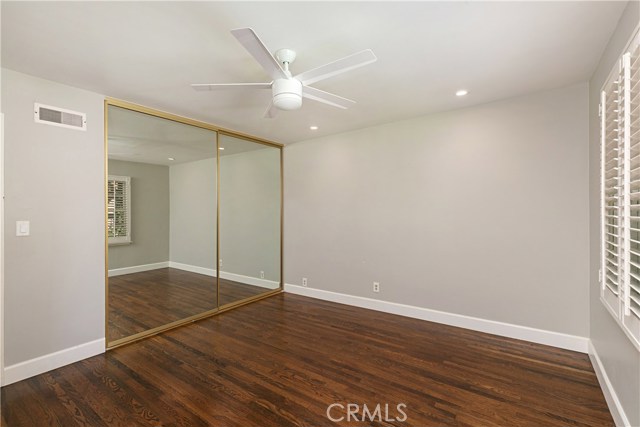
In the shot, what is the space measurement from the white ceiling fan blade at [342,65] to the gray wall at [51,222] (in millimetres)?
2232

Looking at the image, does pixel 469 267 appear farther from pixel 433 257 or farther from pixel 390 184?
pixel 390 184

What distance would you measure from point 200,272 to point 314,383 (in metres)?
2.27

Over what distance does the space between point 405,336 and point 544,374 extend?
1.17 m

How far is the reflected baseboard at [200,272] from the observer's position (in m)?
3.02

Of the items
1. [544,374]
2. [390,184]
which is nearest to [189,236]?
[390,184]

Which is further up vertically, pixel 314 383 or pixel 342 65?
pixel 342 65

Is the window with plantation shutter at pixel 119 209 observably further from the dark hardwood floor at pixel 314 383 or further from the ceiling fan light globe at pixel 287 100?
the ceiling fan light globe at pixel 287 100

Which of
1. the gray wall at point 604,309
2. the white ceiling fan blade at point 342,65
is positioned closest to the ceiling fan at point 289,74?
the white ceiling fan blade at point 342,65

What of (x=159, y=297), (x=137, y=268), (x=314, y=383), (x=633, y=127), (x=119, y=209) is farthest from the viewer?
(x=159, y=297)

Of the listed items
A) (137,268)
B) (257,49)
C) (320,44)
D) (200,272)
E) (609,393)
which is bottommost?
(609,393)

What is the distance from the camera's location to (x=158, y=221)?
3328mm

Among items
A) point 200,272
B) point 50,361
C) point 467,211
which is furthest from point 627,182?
point 50,361

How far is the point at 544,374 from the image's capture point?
228cm

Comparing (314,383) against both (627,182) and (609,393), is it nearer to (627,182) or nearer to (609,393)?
(609,393)
